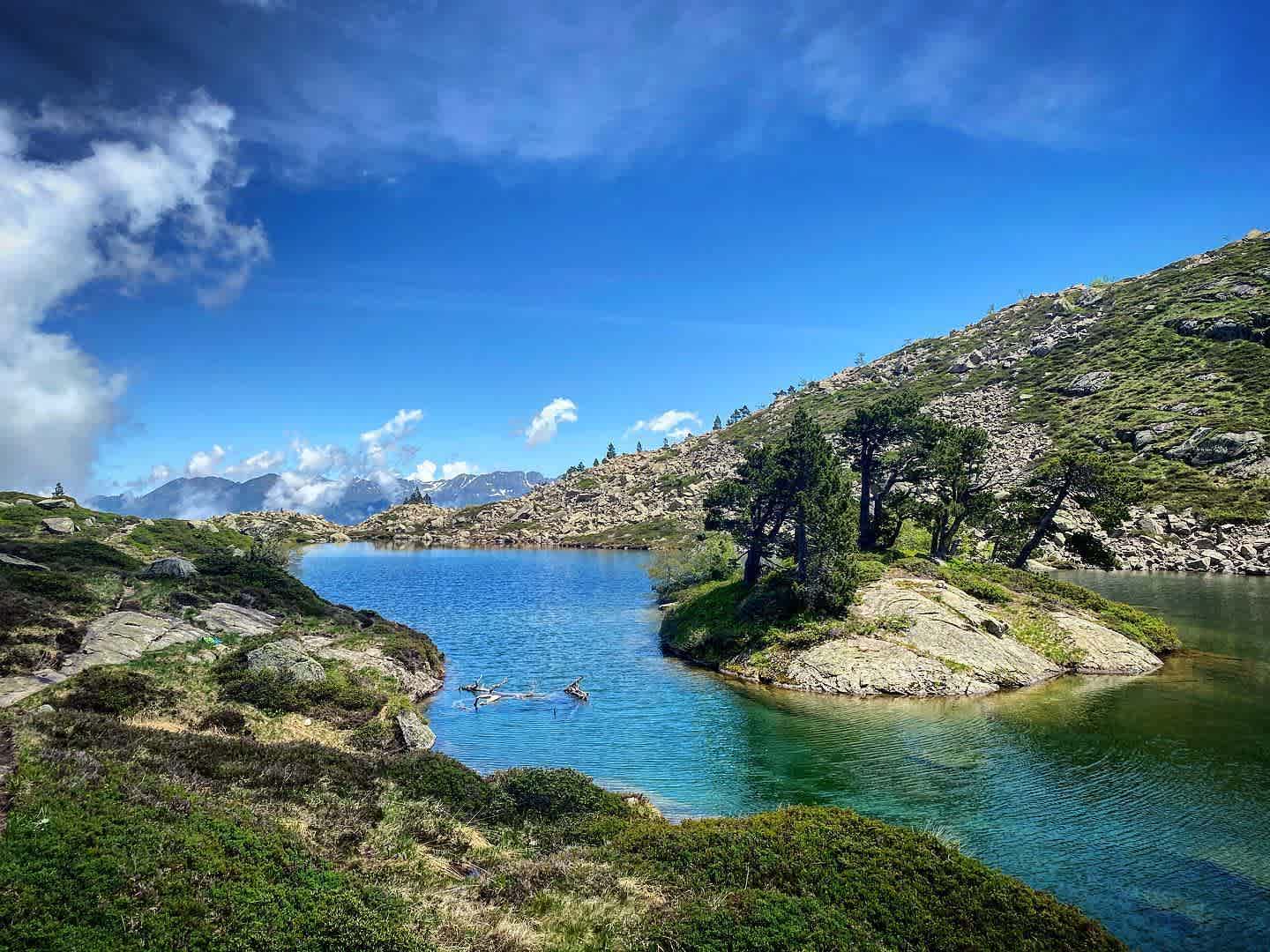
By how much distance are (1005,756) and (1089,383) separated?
200 meters

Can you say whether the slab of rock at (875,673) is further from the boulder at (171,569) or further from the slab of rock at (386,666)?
the boulder at (171,569)

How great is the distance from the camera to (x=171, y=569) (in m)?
56.2

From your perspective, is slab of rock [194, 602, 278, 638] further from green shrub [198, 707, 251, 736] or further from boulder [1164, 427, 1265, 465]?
boulder [1164, 427, 1265, 465]

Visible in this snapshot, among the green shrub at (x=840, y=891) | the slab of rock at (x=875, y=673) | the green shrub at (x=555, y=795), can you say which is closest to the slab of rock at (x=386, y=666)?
the green shrub at (x=555, y=795)

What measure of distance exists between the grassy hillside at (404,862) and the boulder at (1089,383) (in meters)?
212

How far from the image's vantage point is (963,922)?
49.8 feet

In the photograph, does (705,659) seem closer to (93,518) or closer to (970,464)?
(970,464)

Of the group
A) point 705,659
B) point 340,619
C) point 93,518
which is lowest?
point 705,659

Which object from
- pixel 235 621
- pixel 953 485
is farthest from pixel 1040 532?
pixel 235 621

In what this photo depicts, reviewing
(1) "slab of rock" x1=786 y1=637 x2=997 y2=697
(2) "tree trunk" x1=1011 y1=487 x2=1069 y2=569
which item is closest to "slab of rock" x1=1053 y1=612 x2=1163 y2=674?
(1) "slab of rock" x1=786 y1=637 x2=997 y2=697

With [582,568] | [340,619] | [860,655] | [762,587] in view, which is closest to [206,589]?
[340,619]

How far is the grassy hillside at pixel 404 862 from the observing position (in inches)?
493

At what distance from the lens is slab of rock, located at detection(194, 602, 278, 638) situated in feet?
141

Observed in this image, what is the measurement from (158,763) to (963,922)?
21732 mm
